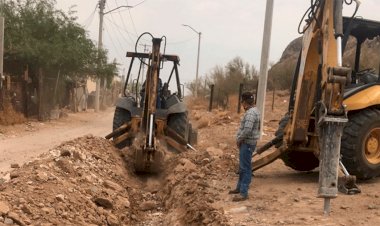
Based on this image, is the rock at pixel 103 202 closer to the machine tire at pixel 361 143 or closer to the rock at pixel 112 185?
the rock at pixel 112 185

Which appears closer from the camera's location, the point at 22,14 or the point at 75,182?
the point at 75,182

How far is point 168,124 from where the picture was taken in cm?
1132

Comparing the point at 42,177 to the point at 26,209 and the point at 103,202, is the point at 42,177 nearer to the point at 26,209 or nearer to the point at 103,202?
the point at 103,202

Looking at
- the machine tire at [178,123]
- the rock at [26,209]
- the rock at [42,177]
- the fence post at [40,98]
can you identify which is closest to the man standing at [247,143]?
the rock at [42,177]

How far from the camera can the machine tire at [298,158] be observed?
364 inches

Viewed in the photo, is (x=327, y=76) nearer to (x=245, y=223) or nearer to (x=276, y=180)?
(x=245, y=223)

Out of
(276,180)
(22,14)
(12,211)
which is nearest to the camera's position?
(12,211)

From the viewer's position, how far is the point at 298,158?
945 centimetres

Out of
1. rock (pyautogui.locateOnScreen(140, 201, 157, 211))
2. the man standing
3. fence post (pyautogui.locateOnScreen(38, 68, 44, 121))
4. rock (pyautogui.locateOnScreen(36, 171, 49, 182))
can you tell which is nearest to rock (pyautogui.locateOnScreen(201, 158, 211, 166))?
rock (pyautogui.locateOnScreen(140, 201, 157, 211))

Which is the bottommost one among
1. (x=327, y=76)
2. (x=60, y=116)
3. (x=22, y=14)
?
(x=60, y=116)

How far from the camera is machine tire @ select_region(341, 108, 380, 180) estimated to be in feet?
26.4

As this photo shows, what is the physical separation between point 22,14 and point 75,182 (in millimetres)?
18010

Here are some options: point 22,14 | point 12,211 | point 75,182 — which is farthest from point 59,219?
point 22,14

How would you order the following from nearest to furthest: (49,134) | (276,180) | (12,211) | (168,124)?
1. (12,211)
2. (276,180)
3. (168,124)
4. (49,134)
